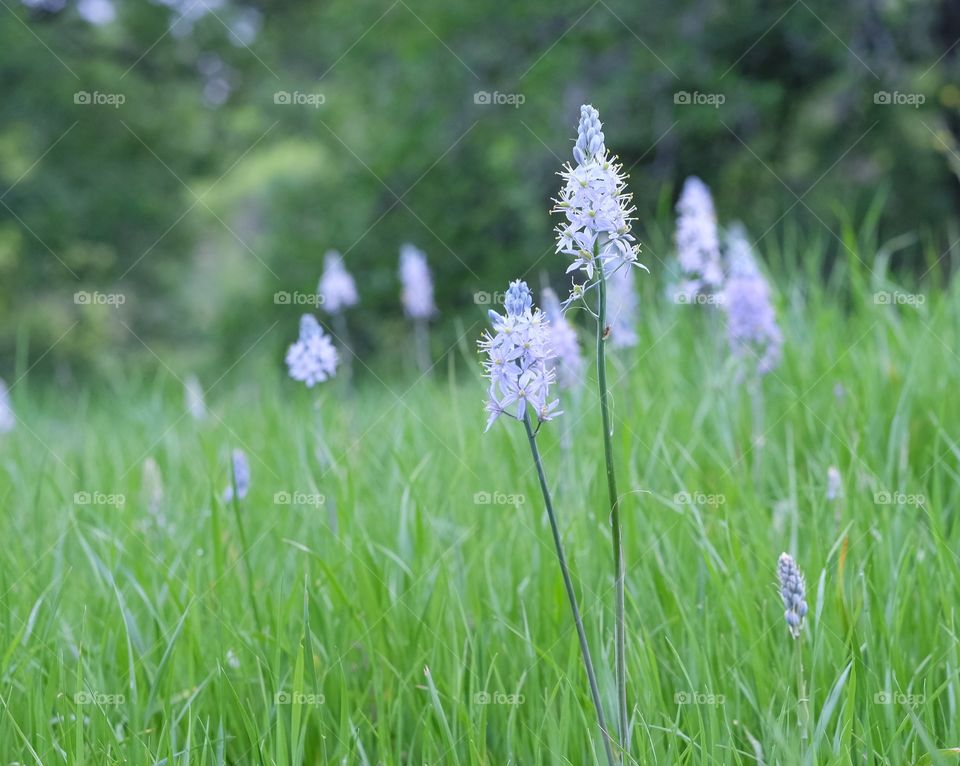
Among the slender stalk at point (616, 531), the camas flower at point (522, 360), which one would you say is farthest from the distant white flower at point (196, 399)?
the slender stalk at point (616, 531)

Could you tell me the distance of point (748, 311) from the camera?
10.6ft

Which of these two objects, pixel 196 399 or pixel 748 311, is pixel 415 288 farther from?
pixel 748 311

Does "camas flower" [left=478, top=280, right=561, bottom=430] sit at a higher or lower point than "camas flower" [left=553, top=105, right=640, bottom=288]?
lower

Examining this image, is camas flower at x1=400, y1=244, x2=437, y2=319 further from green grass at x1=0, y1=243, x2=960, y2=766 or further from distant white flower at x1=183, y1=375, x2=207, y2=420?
green grass at x1=0, y1=243, x2=960, y2=766

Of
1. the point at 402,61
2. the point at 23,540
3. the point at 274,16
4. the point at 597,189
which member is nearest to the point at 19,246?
the point at 274,16

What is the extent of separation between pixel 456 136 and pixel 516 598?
303 inches

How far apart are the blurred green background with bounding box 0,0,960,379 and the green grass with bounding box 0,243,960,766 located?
1.86 meters

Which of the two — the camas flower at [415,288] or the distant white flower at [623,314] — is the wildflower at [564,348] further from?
the camas flower at [415,288]

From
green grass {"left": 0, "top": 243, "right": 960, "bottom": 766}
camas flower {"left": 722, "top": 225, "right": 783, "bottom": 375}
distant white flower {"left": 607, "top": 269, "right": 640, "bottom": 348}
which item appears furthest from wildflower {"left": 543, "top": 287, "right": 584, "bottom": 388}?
camas flower {"left": 722, "top": 225, "right": 783, "bottom": 375}

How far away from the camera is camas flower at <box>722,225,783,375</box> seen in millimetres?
3201

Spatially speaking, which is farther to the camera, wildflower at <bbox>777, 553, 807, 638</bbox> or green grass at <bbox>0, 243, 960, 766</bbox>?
green grass at <bbox>0, 243, 960, 766</bbox>

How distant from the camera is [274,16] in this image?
633 inches

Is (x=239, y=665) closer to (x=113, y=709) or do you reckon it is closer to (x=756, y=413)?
(x=113, y=709)

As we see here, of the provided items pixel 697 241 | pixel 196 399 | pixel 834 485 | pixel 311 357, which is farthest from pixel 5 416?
pixel 834 485
